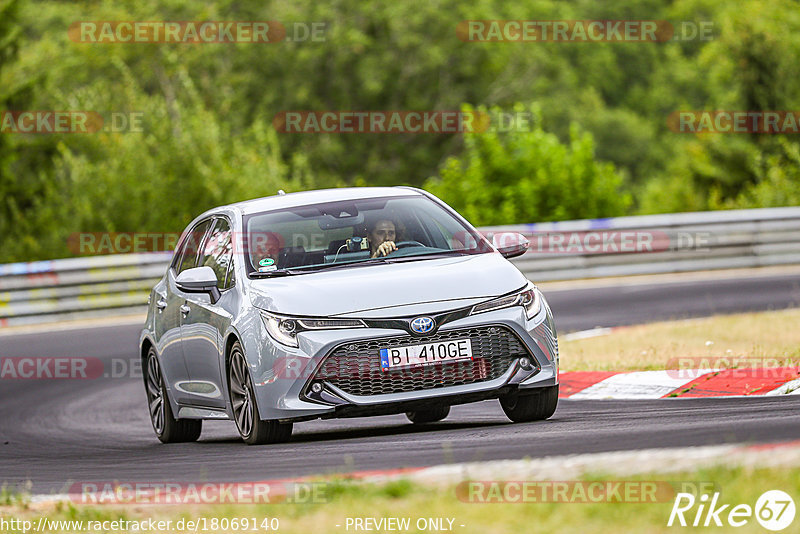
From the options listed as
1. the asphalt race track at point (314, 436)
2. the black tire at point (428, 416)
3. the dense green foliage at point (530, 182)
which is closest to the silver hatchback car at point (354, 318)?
the asphalt race track at point (314, 436)

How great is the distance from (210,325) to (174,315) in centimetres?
94

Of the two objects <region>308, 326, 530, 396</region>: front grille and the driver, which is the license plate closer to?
<region>308, 326, 530, 396</region>: front grille

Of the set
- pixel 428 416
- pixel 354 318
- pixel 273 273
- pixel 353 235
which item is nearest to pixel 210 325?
pixel 273 273

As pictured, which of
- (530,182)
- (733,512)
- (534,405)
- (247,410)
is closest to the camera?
(733,512)

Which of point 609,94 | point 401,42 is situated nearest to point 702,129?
point 401,42

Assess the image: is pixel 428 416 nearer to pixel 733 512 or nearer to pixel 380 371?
pixel 380 371

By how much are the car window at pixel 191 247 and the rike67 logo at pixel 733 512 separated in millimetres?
6095

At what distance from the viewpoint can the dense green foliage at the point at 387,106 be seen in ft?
94.4

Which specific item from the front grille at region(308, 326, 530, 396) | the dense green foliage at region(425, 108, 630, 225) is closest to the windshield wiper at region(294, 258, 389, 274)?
the front grille at region(308, 326, 530, 396)

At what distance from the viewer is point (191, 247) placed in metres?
10.7

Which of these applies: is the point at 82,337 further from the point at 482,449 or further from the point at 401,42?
the point at 401,42

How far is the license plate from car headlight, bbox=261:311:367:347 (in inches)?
9.2

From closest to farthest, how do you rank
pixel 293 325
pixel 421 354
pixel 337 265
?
pixel 421 354, pixel 293 325, pixel 337 265

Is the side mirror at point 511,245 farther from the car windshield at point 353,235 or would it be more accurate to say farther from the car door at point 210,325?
the car door at point 210,325
